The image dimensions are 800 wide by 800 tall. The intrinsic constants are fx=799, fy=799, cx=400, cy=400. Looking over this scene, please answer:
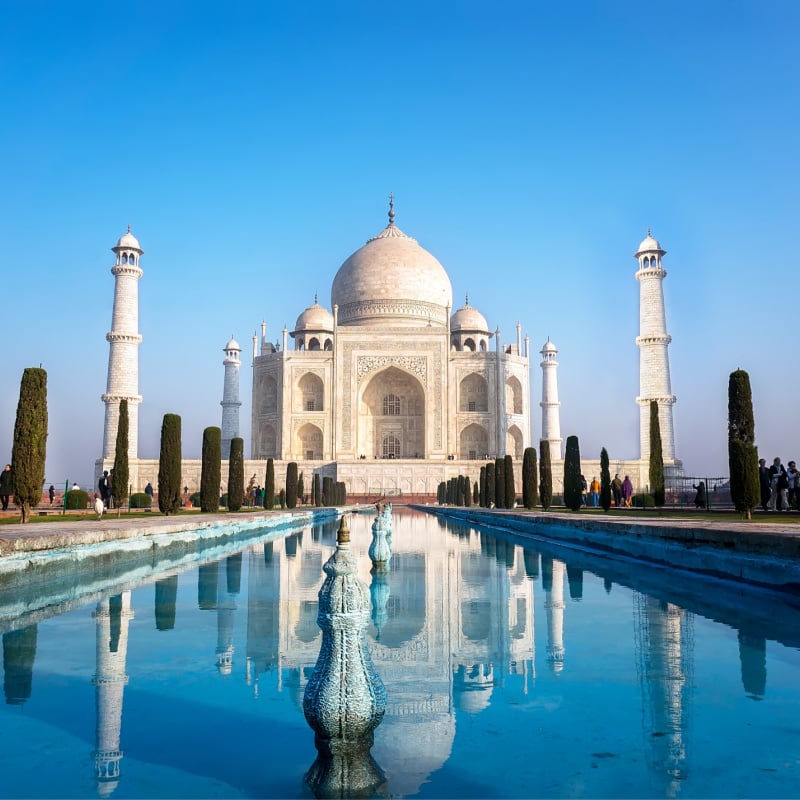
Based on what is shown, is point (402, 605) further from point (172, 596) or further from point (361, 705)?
point (361, 705)

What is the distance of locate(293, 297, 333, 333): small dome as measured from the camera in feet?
111

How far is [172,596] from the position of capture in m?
4.08

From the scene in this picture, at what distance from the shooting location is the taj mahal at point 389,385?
26141 mm

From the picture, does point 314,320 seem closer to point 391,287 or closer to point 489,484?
point 391,287

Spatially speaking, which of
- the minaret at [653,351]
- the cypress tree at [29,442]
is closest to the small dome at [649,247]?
the minaret at [653,351]

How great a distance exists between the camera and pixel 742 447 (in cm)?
945

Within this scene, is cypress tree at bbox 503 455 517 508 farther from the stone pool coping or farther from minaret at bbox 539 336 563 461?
minaret at bbox 539 336 563 461

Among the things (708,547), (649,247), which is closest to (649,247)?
(649,247)

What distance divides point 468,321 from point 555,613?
3148 cm

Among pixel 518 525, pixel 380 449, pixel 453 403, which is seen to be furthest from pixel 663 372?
pixel 518 525

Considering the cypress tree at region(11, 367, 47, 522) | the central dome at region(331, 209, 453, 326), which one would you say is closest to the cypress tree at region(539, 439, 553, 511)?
the cypress tree at region(11, 367, 47, 522)

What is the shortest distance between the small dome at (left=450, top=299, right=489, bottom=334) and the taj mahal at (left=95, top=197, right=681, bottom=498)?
56 millimetres

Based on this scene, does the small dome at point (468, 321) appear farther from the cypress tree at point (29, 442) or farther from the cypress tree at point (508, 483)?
the cypress tree at point (29, 442)

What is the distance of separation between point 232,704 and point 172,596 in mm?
2173
